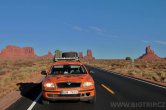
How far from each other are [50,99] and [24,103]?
1.58m

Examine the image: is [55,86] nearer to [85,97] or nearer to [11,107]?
[85,97]

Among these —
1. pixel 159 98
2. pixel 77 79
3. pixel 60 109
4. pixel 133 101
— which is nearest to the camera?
pixel 60 109

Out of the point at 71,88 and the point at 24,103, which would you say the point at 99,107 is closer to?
the point at 71,88

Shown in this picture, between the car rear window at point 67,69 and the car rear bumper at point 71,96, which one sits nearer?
the car rear bumper at point 71,96

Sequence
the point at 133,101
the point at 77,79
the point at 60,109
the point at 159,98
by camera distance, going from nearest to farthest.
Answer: the point at 60,109 < the point at 77,79 < the point at 133,101 < the point at 159,98

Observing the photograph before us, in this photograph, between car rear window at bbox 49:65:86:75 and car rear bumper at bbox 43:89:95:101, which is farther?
car rear window at bbox 49:65:86:75

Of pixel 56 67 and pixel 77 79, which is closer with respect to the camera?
pixel 77 79

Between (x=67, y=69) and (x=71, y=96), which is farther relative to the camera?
(x=67, y=69)

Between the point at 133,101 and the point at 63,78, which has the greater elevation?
the point at 63,78

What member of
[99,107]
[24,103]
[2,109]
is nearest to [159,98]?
[99,107]

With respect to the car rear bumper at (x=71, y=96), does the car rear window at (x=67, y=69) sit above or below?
above

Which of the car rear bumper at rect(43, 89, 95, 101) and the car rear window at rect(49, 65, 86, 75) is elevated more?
the car rear window at rect(49, 65, 86, 75)

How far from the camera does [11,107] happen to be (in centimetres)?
1042

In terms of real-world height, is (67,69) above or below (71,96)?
above
